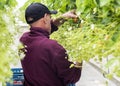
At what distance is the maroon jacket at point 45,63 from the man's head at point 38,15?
54mm

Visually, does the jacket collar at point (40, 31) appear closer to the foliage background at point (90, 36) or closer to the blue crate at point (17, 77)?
the foliage background at point (90, 36)

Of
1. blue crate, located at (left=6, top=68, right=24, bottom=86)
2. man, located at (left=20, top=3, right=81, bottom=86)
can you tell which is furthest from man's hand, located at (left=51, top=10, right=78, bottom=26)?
blue crate, located at (left=6, top=68, right=24, bottom=86)

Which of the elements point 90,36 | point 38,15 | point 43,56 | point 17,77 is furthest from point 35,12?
point 17,77

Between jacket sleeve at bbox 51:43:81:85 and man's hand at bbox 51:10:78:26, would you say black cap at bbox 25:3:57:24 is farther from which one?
jacket sleeve at bbox 51:43:81:85

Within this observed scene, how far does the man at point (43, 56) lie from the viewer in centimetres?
227

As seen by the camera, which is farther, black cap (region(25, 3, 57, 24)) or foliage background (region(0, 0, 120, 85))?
black cap (region(25, 3, 57, 24))

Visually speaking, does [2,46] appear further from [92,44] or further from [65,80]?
[65,80]

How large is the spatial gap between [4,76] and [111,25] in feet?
1.60

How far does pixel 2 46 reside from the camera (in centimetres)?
95

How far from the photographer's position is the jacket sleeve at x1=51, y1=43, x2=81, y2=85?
2.25 metres

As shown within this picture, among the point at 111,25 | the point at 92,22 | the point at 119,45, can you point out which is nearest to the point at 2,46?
the point at 119,45

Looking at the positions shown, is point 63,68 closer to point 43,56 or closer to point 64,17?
point 43,56

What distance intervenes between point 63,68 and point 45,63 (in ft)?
0.50

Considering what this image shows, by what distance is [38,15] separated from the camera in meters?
2.51
